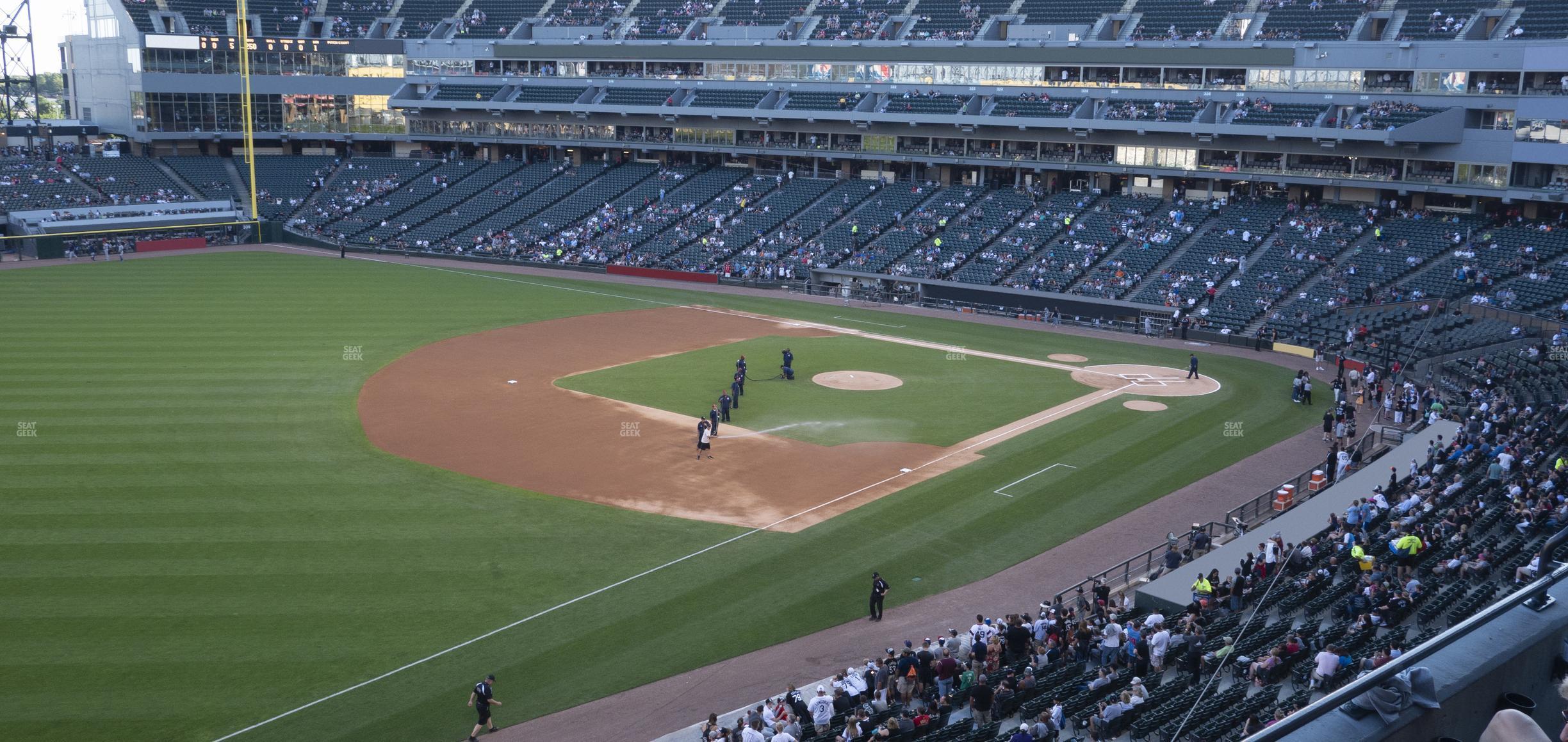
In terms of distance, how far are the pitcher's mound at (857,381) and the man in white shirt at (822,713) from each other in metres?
24.7

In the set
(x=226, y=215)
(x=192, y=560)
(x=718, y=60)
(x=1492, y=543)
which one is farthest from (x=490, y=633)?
(x=226, y=215)

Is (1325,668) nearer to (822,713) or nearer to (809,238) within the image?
(822,713)

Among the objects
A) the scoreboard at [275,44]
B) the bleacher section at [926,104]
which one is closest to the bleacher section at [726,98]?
the bleacher section at [926,104]

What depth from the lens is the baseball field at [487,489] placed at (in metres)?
20.1

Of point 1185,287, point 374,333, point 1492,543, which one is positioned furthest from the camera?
point 1185,287

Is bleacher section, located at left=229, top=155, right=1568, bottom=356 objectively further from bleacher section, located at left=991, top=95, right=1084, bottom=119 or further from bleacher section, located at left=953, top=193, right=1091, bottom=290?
bleacher section, located at left=991, top=95, right=1084, bottom=119

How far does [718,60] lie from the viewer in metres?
81.6

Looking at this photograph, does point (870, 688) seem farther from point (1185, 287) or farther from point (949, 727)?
point (1185, 287)

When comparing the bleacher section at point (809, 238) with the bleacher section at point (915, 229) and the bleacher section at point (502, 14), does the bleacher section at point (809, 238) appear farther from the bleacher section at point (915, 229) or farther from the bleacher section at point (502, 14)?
the bleacher section at point (502, 14)

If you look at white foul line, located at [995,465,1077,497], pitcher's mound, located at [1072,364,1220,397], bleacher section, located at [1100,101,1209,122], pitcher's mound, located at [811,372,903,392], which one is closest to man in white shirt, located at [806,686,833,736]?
white foul line, located at [995,465,1077,497]

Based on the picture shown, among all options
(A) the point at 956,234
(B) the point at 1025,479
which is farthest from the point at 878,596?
(A) the point at 956,234

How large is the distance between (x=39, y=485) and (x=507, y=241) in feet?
162

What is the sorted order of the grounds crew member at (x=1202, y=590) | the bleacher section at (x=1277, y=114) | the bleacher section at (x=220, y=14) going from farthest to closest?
the bleacher section at (x=220, y=14) → the bleacher section at (x=1277, y=114) → the grounds crew member at (x=1202, y=590)

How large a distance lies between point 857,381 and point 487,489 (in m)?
17.1
